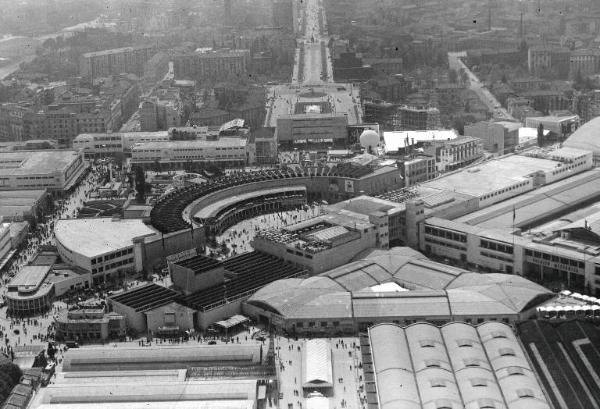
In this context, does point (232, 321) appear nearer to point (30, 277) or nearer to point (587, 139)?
point (30, 277)

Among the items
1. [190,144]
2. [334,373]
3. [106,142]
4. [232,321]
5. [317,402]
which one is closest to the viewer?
[317,402]

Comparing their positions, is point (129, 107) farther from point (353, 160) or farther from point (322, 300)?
point (322, 300)

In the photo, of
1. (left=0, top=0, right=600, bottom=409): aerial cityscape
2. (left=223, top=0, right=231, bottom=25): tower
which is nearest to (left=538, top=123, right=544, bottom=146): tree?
(left=0, top=0, right=600, bottom=409): aerial cityscape

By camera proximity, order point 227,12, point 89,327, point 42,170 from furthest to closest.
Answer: point 227,12, point 42,170, point 89,327

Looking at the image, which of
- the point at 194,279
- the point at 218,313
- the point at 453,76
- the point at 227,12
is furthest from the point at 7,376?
the point at 227,12

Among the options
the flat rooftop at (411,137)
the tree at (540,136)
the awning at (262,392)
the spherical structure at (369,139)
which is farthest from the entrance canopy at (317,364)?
the tree at (540,136)

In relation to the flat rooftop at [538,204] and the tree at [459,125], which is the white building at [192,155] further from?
the flat rooftop at [538,204]
